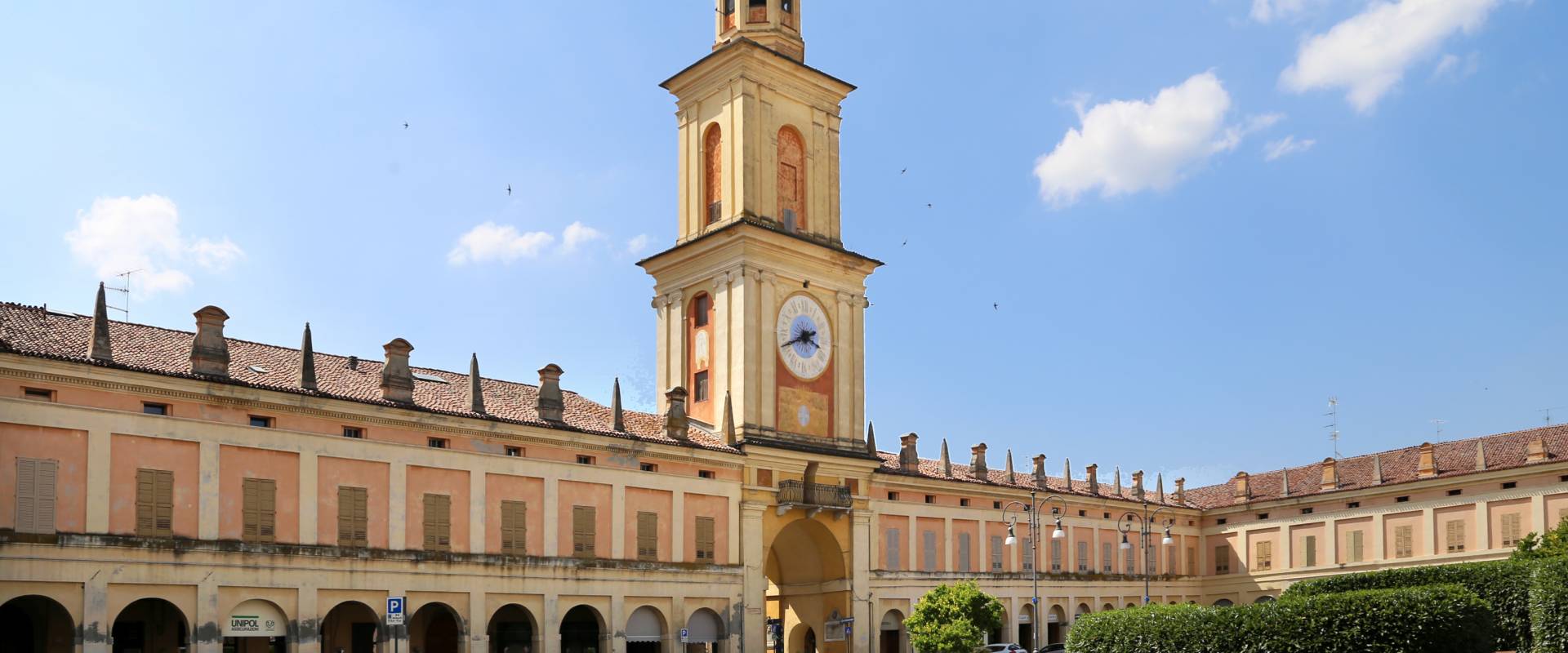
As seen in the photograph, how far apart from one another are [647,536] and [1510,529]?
40359mm

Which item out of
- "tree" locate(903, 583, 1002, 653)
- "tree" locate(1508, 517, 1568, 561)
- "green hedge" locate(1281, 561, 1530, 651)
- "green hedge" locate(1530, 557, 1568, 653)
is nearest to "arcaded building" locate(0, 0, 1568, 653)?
"tree" locate(903, 583, 1002, 653)

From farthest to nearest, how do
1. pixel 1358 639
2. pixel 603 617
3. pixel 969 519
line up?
pixel 969 519 → pixel 603 617 → pixel 1358 639

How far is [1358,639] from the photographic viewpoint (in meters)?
27.4

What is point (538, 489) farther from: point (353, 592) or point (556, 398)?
point (353, 592)

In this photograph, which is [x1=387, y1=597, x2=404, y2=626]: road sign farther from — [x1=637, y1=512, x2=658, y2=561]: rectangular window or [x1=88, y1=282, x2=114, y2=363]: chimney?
[x1=637, y1=512, x2=658, y2=561]: rectangular window

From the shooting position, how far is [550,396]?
44.6 metres

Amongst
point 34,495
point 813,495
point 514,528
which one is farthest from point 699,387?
point 34,495

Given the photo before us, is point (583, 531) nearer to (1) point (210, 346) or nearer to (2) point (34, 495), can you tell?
(1) point (210, 346)

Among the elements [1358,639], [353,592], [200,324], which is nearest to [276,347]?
[200,324]

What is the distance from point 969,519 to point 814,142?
57.9ft

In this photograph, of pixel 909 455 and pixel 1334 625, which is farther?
pixel 909 455

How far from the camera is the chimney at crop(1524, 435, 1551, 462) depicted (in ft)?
206

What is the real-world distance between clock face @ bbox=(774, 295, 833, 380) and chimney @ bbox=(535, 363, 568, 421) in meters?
9.54

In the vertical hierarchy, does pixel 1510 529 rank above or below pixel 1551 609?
above
